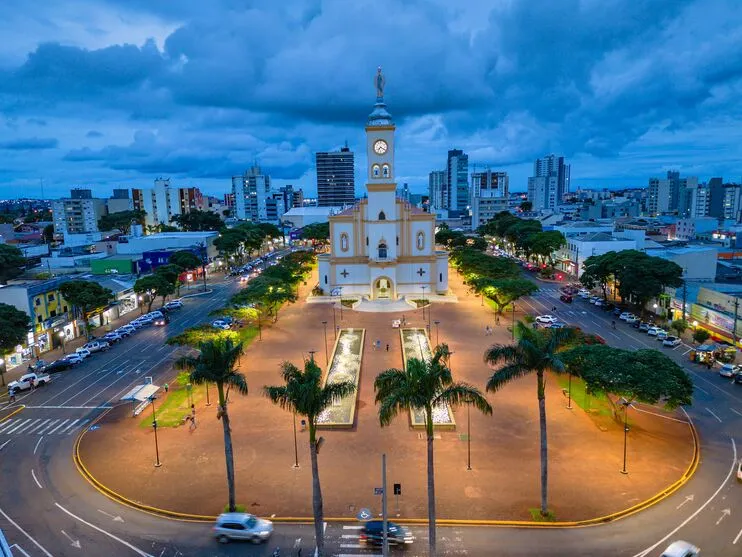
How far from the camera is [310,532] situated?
79.9ft

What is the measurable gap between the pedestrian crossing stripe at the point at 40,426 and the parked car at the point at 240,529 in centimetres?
1840

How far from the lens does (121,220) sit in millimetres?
175125

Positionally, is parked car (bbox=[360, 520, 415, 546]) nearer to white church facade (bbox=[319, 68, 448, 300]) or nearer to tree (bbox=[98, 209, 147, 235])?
white church facade (bbox=[319, 68, 448, 300])

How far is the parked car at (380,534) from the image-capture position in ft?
75.9

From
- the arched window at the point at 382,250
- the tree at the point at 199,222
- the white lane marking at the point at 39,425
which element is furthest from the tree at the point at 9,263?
the tree at the point at 199,222

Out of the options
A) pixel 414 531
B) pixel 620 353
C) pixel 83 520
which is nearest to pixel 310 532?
pixel 414 531

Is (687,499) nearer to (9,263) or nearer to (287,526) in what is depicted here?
(287,526)

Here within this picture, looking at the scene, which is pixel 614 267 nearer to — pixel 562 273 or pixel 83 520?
pixel 562 273

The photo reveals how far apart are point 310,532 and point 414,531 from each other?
5003 mm

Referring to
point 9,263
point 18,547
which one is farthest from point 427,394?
point 9,263

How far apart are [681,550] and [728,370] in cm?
2833

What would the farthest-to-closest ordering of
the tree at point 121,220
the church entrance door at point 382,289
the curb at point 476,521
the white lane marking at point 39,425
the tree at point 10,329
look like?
the tree at point 121,220 → the church entrance door at point 382,289 → the tree at point 10,329 → the white lane marking at point 39,425 → the curb at point 476,521

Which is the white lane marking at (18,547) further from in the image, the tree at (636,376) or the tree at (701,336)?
the tree at (701,336)

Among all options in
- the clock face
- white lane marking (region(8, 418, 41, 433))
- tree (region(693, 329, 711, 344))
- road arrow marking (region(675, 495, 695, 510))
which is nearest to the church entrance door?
the clock face
